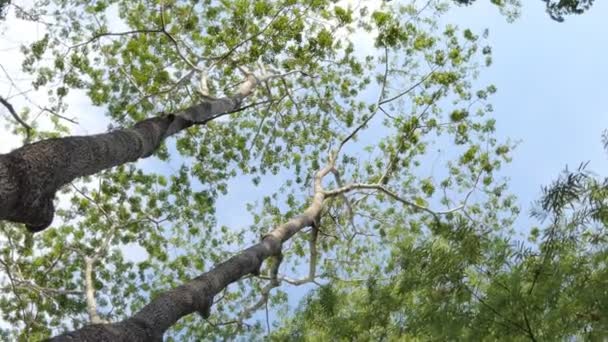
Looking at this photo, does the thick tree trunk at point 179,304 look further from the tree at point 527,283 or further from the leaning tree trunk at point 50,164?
the tree at point 527,283

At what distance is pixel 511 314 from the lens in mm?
4262

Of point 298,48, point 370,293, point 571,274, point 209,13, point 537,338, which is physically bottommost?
point 537,338

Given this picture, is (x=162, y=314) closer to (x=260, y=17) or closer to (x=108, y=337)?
(x=108, y=337)

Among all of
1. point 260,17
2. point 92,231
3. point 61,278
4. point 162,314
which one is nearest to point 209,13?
point 260,17

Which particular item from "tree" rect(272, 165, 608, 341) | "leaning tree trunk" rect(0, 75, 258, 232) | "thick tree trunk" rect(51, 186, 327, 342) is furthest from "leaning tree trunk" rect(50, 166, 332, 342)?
"tree" rect(272, 165, 608, 341)

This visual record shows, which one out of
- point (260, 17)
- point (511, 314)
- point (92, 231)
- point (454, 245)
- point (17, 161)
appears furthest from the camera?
point (92, 231)

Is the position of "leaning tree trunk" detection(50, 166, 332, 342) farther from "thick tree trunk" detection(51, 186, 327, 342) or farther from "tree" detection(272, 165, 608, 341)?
"tree" detection(272, 165, 608, 341)

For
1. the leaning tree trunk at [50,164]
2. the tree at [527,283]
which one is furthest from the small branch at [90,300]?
the tree at [527,283]

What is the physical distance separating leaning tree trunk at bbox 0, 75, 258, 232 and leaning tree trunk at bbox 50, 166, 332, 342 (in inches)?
33.2

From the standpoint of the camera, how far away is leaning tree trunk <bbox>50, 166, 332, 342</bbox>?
3.93m

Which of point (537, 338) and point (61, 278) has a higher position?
point (61, 278)

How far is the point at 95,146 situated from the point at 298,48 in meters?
8.47

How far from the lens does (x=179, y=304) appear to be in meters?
5.11

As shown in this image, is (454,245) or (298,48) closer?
(454,245)
